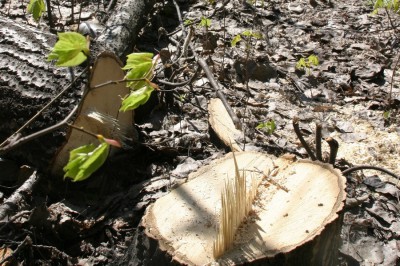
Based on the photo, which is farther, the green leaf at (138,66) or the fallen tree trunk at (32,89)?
the fallen tree trunk at (32,89)

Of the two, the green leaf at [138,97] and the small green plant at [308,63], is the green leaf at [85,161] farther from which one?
the small green plant at [308,63]

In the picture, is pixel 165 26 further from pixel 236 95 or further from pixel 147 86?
pixel 147 86

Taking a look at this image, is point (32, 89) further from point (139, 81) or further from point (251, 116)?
point (251, 116)

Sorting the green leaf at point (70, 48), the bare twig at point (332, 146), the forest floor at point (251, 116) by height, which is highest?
the green leaf at point (70, 48)

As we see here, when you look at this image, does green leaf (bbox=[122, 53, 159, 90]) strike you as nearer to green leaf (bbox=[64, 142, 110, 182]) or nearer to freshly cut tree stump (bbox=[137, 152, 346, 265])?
green leaf (bbox=[64, 142, 110, 182])

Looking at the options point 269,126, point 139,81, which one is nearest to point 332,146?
point 269,126

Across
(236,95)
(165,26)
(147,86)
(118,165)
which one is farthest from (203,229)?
(165,26)

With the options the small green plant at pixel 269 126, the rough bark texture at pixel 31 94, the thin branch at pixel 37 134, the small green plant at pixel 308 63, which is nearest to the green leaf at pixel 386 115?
the small green plant at pixel 308 63
